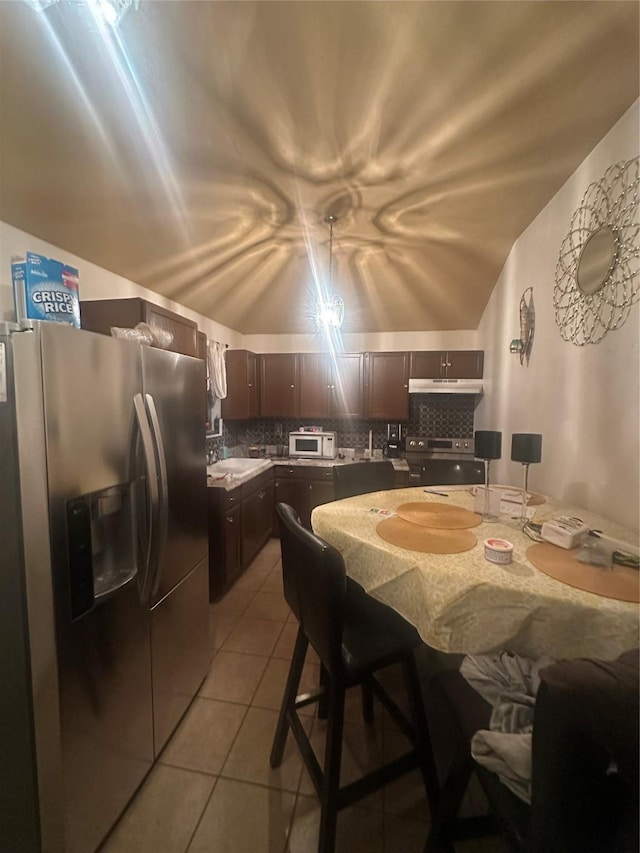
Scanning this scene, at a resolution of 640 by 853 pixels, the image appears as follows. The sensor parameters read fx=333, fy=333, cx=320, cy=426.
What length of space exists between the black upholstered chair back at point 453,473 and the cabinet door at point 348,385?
1.20 meters

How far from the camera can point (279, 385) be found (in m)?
3.93

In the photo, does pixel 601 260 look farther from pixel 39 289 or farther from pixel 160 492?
pixel 39 289

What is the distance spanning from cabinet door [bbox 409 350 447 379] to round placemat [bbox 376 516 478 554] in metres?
2.62

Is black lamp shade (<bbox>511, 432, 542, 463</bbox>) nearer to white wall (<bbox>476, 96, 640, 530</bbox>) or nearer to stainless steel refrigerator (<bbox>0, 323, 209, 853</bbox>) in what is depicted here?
white wall (<bbox>476, 96, 640, 530</bbox>)

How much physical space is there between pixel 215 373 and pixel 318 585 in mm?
2567

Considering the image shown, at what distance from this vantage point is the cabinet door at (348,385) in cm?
375

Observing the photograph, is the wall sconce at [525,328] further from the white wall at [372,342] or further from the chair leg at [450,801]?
the chair leg at [450,801]

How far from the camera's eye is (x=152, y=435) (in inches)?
48.6

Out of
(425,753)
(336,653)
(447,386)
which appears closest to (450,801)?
(425,753)

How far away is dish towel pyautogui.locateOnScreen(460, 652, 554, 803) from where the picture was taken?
0.73 m

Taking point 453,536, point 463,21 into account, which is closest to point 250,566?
point 453,536

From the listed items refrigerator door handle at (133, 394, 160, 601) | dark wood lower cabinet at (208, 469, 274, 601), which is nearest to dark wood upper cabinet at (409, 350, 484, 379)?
dark wood lower cabinet at (208, 469, 274, 601)

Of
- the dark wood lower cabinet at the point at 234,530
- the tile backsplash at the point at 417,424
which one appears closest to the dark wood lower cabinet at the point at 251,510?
the dark wood lower cabinet at the point at 234,530

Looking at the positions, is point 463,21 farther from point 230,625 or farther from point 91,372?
point 230,625
